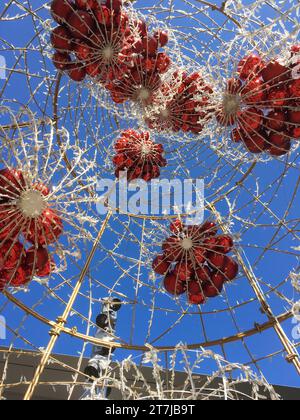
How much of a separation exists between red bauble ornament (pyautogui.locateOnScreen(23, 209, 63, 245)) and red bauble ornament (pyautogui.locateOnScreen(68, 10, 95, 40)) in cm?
34

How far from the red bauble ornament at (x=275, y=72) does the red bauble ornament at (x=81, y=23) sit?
1.00 ft

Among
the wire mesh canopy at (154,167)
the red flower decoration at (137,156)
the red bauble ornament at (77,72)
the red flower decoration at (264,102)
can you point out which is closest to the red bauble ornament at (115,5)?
the wire mesh canopy at (154,167)

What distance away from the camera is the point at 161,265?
2.92 feet

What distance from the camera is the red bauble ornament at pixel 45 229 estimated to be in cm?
66

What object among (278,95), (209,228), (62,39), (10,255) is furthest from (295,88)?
(10,255)

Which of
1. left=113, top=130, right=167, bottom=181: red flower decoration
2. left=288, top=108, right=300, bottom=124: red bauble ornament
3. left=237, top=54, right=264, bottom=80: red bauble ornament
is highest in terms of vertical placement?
left=113, top=130, right=167, bottom=181: red flower decoration

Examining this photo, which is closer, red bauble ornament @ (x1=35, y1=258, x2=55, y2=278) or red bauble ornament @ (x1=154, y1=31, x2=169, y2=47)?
red bauble ornament @ (x1=35, y1=258, x2=55, y2=278)

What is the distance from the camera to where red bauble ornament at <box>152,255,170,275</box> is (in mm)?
887

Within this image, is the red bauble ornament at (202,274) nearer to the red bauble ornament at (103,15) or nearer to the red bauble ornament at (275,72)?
the red bauble ornament at (275,72)

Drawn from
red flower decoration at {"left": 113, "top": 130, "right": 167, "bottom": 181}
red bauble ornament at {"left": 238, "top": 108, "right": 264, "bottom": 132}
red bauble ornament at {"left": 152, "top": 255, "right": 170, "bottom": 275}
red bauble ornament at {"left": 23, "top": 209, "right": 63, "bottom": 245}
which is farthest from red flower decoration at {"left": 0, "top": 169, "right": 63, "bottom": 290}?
red flower decoration at {"left": 113, "top": 130, "right": 167, "bottom": 181}

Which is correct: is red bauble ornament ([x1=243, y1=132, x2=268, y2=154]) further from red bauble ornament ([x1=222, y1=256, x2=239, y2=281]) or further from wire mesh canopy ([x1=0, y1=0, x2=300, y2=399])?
red bauble ornament ([x1=222, y1=256, x2=239, y2=281])
